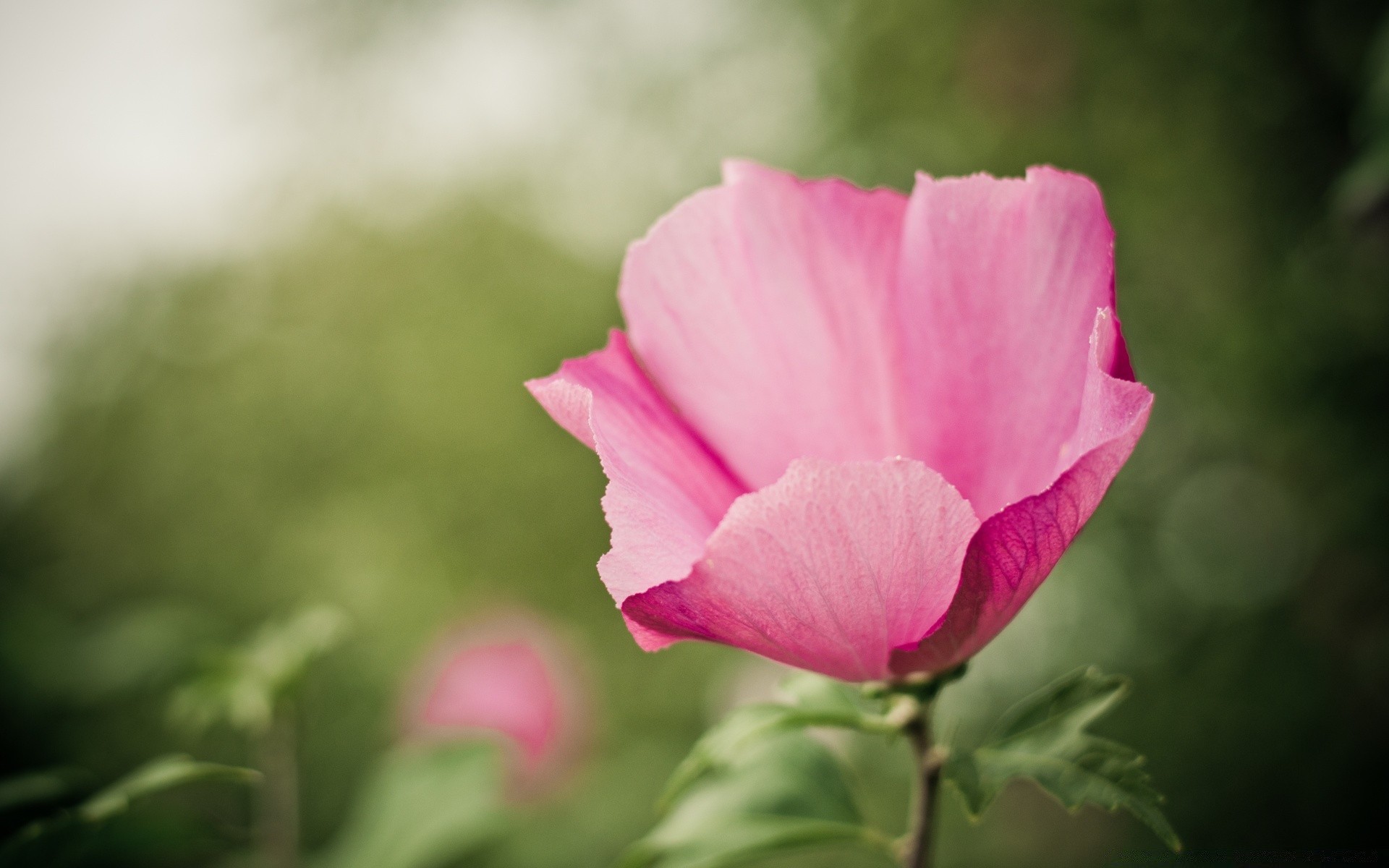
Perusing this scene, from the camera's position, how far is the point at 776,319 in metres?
0.46

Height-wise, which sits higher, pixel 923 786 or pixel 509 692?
pixel 509 692

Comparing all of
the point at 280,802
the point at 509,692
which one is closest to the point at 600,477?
the point at 509,692

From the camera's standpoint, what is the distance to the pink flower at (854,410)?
0.34 meters

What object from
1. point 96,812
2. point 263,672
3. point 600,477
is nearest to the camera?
point 96,812

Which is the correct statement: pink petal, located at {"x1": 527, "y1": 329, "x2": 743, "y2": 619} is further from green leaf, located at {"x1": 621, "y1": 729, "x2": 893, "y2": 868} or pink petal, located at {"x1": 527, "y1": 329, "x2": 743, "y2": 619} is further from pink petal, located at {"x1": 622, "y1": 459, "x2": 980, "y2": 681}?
green leaf, located at {"x1": 621, "y1": 729, "x2": 893, "y2": 868}

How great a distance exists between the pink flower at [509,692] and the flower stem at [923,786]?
51.0 inches

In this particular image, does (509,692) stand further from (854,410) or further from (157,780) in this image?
(854,410)

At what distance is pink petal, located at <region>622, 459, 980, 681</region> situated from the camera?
1.09 ft

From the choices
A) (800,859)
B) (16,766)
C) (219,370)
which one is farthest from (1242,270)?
(219,370)

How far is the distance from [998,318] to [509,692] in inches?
65.1

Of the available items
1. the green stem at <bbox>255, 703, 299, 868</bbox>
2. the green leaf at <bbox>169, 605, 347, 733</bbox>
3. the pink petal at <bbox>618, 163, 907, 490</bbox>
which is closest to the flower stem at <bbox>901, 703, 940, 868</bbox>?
the pink petal at <bbox>618, 163, 907, 490</bbox>

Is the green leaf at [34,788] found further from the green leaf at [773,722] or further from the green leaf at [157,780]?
the green leaf at [773,722]

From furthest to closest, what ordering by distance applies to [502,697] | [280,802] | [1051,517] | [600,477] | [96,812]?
[600,477]
[502,697]
[280,802]
[96,812]
[1051,517]

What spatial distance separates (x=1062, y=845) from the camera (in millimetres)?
2797
